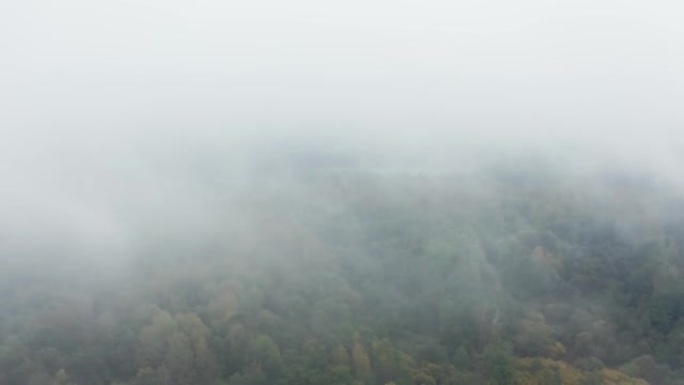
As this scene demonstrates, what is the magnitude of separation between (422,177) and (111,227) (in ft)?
81.3

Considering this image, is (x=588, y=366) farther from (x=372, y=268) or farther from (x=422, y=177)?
(x=422, y=177)

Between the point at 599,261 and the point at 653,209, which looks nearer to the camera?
the point at 599,261

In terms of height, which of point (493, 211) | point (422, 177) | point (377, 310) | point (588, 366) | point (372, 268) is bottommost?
point (588, 366)

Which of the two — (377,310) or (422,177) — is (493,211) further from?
(377,310)

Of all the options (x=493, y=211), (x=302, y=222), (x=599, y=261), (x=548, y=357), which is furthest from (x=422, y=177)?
→ (x=548, y=357)

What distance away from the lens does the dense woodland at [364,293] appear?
132ft

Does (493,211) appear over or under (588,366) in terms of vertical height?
over

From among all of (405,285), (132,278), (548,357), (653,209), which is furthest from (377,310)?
(653,209)

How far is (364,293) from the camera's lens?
48.7 metres

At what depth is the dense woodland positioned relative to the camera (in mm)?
40219

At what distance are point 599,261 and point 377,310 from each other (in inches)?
605

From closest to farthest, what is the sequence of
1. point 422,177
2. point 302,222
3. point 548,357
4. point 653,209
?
point 548,357 < point 302,222 < point 653,209 < point 422,177

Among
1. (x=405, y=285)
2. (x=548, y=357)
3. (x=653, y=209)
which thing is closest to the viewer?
(x=548, y=357)

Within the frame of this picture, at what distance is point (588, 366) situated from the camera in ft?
136
